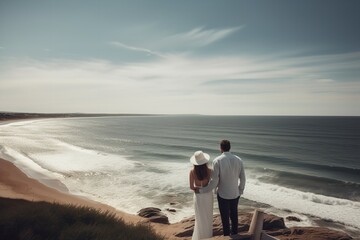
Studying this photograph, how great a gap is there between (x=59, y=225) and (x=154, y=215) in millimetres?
7244

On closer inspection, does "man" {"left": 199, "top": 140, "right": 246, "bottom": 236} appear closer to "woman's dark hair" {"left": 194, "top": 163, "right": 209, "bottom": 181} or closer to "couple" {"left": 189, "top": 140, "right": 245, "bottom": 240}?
"couple" {"left": 189, "top": 140, "right": 245, "bottom": 240}

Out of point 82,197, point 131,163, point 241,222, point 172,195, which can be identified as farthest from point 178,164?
point 241,222

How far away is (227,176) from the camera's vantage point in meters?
5.59

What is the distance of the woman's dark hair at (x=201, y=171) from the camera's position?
577cm

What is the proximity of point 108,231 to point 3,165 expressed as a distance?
21767 millimetres

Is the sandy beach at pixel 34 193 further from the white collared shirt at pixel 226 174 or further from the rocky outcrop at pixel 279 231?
the white collared shirt at pixel 226 174

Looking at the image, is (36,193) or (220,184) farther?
(36,193)

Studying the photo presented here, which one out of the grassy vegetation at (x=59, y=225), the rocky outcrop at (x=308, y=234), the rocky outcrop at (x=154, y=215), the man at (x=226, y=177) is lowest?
the rocky outcrop at (x=154, y=215)

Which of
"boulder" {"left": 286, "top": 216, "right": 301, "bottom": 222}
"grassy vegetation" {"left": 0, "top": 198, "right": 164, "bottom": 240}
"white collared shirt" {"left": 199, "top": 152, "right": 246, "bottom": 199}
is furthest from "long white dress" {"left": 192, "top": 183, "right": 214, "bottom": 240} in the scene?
"boulder" {"left": 286, "top": 216, "right": 301, "bottom": 222}

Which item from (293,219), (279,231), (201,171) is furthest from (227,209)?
→ (293,219)

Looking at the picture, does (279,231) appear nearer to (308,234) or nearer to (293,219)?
(308,234)

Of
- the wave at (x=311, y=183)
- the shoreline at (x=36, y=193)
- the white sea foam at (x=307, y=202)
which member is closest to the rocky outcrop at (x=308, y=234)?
the shoreline at (x=36, y=193)

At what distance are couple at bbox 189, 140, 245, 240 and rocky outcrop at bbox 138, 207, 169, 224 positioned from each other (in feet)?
20.8

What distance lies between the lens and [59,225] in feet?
19.4
